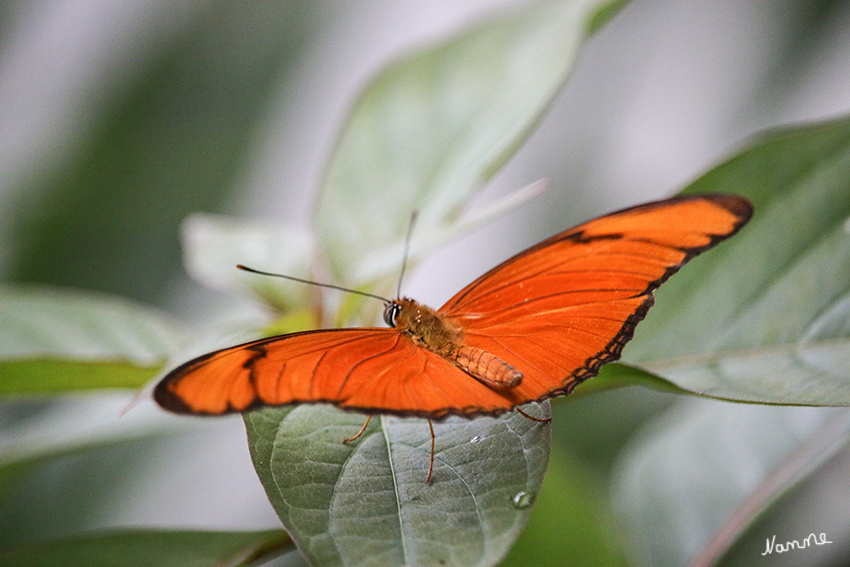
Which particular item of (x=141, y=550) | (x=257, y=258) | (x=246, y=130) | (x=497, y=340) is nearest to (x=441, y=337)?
(x=497, y=340)

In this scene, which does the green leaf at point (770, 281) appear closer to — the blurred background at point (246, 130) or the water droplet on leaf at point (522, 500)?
the water droplet on leaf at point (522, 500)

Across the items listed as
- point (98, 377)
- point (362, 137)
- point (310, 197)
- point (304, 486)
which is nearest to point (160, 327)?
point (98, 377)

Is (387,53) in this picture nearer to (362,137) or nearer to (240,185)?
(240,185)

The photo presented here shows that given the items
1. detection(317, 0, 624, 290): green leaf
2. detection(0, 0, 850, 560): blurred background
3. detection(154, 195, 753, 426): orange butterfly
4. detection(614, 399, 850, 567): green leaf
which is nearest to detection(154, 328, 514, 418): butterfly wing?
detection(154, 195, 753, 426): orange butterfly

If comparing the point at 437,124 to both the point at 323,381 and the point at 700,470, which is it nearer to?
the point at 323,381

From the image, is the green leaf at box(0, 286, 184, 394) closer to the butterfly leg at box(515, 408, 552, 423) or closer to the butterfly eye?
the butterfly eye

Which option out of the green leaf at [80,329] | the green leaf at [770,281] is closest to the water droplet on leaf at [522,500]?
the green leaf at [770,281]

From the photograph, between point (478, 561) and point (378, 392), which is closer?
point (478, 561)
